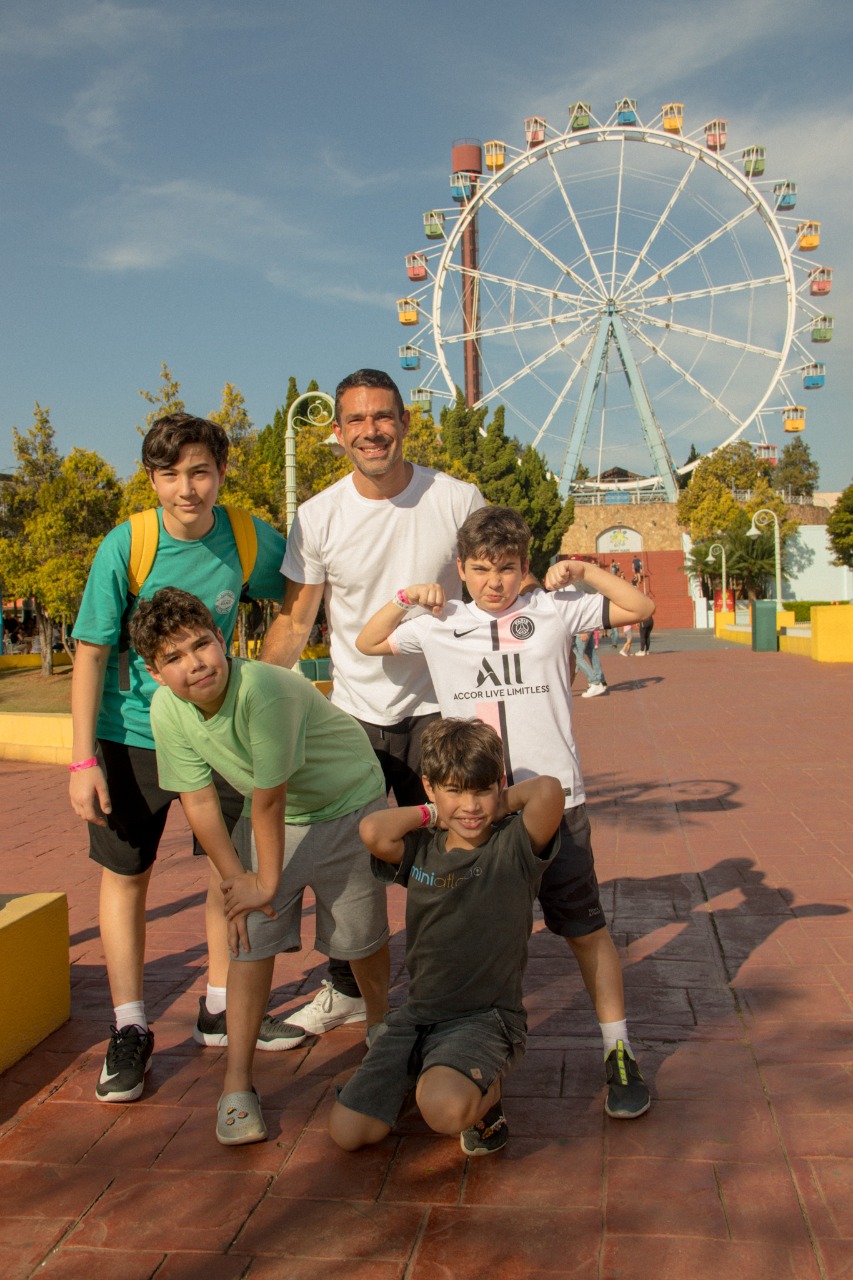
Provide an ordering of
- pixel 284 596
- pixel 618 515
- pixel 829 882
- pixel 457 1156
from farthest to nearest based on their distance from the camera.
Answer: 1. pixel 618 515
2. pixel 829 882
3. pixel 284 596
4. pixel 457 1156

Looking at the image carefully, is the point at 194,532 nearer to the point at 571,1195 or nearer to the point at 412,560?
the point at 412,560

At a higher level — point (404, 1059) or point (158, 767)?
point (158, 767)

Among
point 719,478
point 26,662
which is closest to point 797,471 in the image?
point 719,478

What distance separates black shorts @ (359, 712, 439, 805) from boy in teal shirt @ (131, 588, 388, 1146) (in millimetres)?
232

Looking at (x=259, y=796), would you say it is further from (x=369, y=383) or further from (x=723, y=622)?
(x=723, y=622)

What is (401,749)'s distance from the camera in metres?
3.10

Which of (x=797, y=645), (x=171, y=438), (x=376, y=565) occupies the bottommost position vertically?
(x=797, y=645)

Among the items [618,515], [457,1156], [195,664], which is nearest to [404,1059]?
[457,1156]

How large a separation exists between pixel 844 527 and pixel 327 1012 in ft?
157

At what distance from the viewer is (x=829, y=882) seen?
4.53 m

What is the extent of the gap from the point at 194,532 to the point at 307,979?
1.64m

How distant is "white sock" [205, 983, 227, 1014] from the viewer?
306 centimetres

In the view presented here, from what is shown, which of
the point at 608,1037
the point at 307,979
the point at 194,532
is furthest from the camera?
the point at 307,979

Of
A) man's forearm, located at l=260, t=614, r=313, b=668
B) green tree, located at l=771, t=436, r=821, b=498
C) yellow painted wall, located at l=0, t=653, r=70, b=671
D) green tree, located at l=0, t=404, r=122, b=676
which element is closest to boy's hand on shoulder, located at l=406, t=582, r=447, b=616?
man's forearm, located at l=260, t=614, r=313, b=668
